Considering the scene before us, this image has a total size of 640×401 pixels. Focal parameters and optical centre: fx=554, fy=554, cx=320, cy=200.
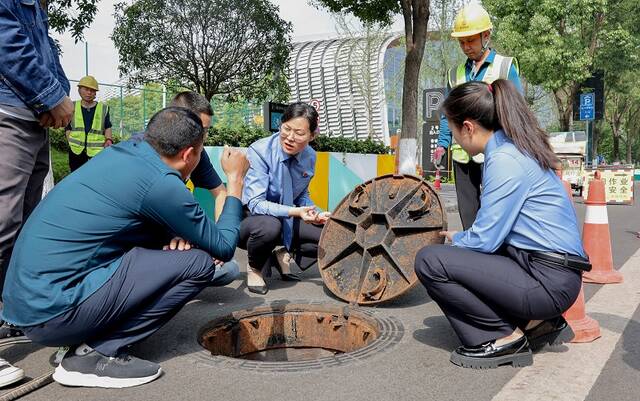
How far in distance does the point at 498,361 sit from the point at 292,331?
1.51 m

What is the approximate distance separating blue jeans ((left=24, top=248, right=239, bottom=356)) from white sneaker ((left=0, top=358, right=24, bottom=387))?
18 cm

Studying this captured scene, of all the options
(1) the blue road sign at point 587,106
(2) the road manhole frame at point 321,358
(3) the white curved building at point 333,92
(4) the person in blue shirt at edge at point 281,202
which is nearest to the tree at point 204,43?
(4) the person in blue shirt at edge at point 281,202

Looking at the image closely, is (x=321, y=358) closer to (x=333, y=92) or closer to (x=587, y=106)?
(x=587, y=106)

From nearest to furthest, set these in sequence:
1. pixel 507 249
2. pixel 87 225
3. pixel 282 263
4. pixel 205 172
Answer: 1. pixel 87 225
2. pixel 507 249
3. pixel 205 172
4. pixel 282 263

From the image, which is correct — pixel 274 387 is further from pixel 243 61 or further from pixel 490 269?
A: pixel 243 61

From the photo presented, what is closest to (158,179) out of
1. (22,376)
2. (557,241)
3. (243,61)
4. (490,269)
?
(22,376)

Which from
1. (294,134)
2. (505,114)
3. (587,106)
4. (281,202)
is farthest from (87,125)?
(587,106)

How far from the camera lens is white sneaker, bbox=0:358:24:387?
2.49 m

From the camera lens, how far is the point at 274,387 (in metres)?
2.56

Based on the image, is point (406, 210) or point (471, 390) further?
point (406, 210)

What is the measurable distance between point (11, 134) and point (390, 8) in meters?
11.3

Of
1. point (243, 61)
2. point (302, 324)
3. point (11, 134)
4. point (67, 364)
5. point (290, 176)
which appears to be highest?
point (243, 61)

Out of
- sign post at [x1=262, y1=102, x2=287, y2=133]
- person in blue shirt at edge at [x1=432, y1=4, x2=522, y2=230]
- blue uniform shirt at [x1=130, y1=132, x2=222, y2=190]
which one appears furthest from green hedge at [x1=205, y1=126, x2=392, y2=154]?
person in blue shirt at edge at [x1=432, y1=4, x2=522, y2=230]

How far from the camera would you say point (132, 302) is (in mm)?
2490
